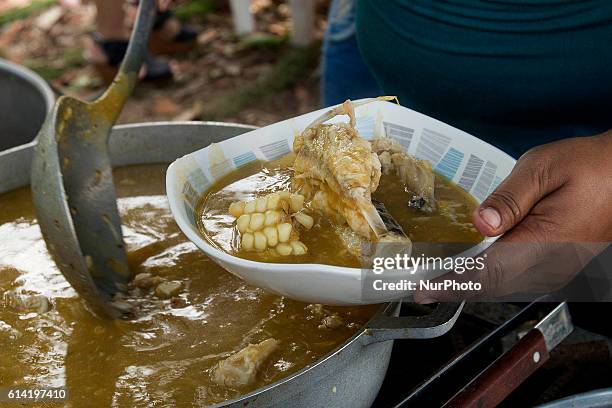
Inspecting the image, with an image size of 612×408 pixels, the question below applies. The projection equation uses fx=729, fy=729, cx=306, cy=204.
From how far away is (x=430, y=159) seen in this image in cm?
150

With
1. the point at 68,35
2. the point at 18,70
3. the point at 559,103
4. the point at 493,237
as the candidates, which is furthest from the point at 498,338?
the point at 68,35

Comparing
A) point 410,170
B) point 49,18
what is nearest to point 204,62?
point 49,18

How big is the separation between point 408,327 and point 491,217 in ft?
0.73

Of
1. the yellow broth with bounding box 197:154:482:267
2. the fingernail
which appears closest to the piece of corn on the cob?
the yellow broth with bounding box 197:154:482:267

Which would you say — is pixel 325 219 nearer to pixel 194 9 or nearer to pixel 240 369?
pixel 240 369

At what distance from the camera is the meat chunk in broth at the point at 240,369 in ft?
4.02

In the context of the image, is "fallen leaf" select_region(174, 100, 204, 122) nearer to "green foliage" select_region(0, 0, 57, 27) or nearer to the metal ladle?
"green foliage" select_region(0, 0, 57, 27)

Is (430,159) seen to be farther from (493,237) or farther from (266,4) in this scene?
(266,4)

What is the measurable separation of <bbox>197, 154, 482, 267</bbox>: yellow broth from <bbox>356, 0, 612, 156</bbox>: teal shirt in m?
0.54

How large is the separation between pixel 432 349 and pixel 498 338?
15 cm

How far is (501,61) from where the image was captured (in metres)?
1.83

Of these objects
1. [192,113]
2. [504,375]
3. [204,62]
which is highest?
[504,375]

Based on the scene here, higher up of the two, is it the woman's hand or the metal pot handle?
the woman's hand

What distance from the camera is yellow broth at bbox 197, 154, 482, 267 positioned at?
47.9 inches
